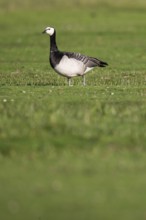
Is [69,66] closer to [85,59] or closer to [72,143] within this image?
[85,59]

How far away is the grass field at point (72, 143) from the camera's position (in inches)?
407

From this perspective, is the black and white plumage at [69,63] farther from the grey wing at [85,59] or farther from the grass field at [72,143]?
the grass field at [72,143]

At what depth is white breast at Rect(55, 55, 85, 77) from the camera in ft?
67.1

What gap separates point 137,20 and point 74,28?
593 centimetres

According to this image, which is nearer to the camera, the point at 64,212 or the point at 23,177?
the point at 64,212

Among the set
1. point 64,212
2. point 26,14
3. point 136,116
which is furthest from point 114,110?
point 26,14

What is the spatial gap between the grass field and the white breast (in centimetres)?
35

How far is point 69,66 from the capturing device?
67.3ft

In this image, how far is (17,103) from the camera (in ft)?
57.7

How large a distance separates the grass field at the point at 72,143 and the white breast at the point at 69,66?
354 millimetres

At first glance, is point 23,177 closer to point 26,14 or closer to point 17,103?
point 17,103

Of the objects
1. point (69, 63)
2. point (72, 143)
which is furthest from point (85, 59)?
point (72, 143)

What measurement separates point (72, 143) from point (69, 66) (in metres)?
7.08

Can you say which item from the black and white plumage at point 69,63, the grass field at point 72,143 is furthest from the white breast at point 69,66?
the grass field at point 72,143
